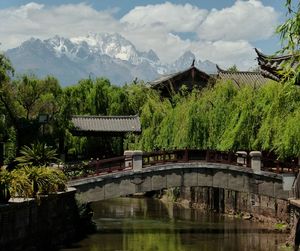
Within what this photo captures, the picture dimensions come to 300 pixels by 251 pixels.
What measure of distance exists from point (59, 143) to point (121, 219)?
994 cm

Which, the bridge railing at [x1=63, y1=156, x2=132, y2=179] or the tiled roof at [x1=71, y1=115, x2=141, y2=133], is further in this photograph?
the tiled roof at [x1=71, y1=115, x2=141, y2=133]

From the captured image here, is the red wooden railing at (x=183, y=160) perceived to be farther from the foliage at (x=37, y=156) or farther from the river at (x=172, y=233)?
the river at (x=172, y=233)

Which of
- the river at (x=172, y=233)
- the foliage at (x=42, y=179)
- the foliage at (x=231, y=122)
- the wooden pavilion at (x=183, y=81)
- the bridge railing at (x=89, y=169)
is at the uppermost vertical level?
the wooden pavilion at (x=183, y=81)

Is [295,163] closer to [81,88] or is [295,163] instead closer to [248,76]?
[248,76]

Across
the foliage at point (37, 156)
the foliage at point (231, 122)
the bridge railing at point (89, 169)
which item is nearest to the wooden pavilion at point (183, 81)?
the foliage at point (231, 122)

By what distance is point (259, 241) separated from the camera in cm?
2298

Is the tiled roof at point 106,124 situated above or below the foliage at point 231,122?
above

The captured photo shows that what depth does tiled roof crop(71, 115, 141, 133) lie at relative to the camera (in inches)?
1601

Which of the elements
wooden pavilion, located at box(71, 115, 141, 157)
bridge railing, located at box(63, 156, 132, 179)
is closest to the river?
bridge railing, located at box(63, 156, 132, 179)

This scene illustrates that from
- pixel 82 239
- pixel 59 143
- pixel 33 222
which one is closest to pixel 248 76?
pixel 59 143

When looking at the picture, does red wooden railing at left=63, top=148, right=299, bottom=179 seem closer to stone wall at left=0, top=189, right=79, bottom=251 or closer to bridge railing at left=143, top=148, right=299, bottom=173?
bridge railing at left=143, top=148, right=299, bottom=173

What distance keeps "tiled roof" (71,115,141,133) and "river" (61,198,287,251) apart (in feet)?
26.6

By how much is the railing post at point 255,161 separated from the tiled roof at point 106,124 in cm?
1589

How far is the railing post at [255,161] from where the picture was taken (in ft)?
82.7
